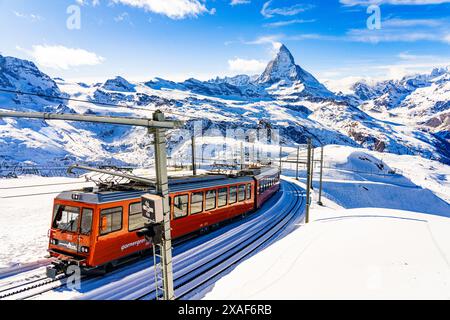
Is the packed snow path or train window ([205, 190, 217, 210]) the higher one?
train window ([205, 190, 217, 210])

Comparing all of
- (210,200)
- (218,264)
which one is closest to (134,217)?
(218,264)

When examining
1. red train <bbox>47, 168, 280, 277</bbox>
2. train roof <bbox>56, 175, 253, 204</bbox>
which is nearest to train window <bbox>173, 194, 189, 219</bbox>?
red train <bbox>47, 168, 280, 277</bbox>

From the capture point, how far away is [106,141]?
141250 millimetres

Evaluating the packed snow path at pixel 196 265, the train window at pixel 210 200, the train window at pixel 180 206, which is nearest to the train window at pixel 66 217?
the packed snow path at pixel 196 265

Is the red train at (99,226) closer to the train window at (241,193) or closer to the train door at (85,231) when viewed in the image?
the train door at (85,231)

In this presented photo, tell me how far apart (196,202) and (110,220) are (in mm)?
5983

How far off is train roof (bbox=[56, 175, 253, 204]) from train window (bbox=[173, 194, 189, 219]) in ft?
1.39

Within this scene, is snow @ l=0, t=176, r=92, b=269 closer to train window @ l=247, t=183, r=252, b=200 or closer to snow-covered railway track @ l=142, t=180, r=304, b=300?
snow-covered railway track @ l=142, t=180, r=304, b=300

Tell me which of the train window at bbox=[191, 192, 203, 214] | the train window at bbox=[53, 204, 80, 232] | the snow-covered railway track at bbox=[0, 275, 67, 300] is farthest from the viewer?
the train window at bbox=[191, 192, 203, 214]

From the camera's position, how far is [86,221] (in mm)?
11992

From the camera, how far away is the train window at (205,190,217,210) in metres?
18.7

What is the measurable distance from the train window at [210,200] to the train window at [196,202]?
729mm
